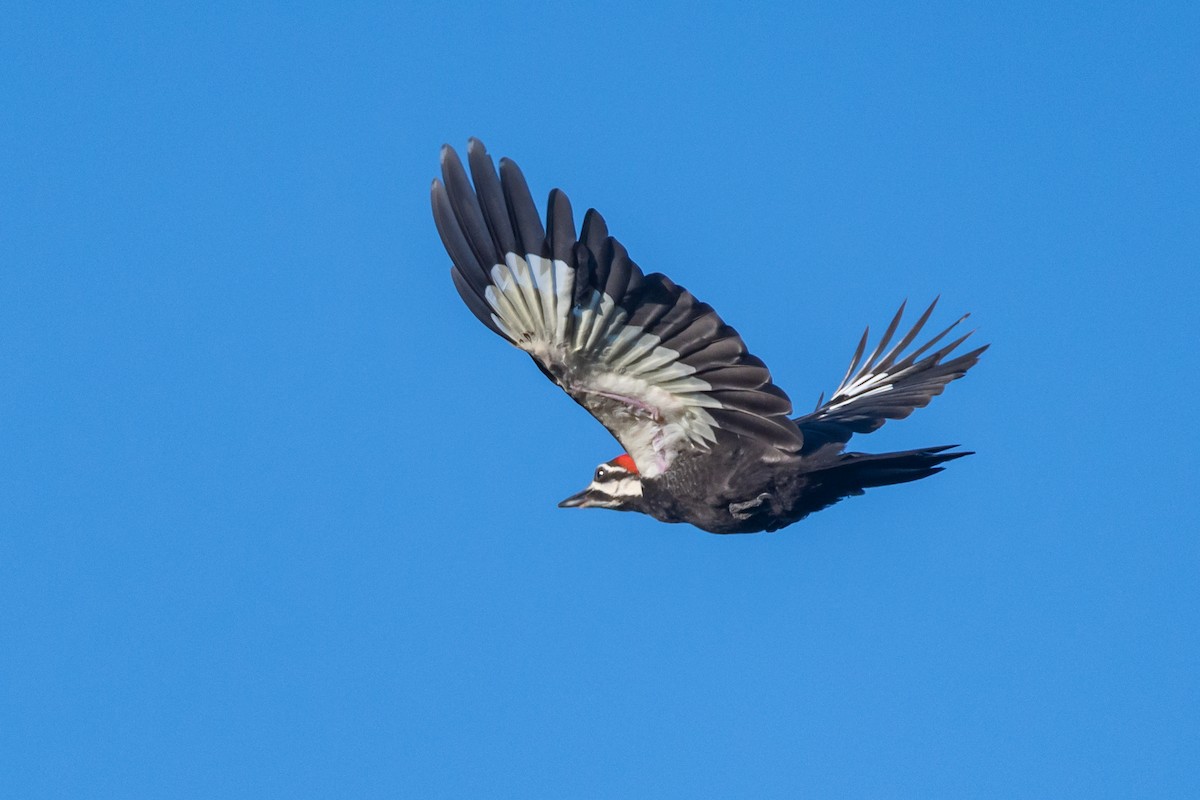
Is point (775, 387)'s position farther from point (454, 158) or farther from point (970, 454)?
point (454, 158)

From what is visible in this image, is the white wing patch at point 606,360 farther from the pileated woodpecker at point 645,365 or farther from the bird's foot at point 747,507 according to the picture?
the bird's foot at point 747,507

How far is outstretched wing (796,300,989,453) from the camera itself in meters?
13.0

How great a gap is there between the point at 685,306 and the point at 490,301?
53.7 inches

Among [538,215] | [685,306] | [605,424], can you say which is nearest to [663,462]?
[605,424]

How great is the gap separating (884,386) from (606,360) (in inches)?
170

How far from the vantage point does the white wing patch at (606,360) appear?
11016mm

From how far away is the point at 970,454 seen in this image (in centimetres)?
1099

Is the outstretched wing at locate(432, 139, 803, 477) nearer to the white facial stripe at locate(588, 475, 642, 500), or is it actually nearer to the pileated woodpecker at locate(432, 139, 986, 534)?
the pileated woodpecker at locate(432, 139, 986, 534)

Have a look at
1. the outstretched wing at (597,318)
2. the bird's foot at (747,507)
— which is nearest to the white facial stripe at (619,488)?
the outstretched wing at (597,318)

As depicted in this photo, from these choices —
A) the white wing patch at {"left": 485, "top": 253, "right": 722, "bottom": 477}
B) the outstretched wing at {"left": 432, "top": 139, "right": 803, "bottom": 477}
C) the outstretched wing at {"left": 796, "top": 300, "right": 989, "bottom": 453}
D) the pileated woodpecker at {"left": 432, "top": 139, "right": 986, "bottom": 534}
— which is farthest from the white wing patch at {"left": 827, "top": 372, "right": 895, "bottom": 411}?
the outstretched wing at {"left": 432, "top": 139, "right": 803, "bottom": 477}

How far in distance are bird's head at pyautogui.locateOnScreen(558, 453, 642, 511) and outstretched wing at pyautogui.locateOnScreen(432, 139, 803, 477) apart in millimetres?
491

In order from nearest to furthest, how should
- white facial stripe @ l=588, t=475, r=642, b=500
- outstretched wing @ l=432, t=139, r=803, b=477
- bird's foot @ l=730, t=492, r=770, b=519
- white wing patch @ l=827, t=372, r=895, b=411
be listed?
outstretched wing @ l=432, t=139, r=803, b=477
bird's foot @ l=730, t=492, r=770, b=519
white facial stripe @ l=588, t=475, r=642, b=500
white wing patch @ l=827, t=372, r=895, b=411

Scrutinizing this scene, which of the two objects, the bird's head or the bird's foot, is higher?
the bird's head

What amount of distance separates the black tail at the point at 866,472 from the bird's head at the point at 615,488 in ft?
4.36
